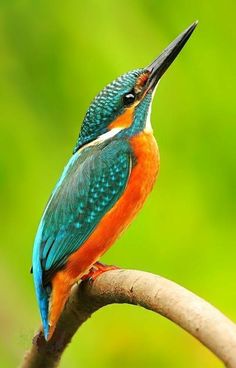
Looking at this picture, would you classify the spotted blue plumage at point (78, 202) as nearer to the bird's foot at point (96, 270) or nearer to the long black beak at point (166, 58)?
the bird's foot at point (96, 270)

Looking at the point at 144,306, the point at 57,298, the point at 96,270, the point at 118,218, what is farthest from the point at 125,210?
Result: the point at 144,306

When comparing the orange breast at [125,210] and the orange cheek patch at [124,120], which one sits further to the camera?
the orange cheek patch at [124,120]

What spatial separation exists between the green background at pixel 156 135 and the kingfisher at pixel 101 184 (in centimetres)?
3

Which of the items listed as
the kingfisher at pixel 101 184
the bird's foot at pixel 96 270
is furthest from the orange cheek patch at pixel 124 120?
the bird's foot at pixel 96 270

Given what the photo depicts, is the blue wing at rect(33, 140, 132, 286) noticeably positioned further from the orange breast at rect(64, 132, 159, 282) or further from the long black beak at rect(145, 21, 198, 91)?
the long black beak at rect(145, 21, 198, 91)

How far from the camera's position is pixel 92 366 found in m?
1.90

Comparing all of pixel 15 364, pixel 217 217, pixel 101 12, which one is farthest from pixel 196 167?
pixel 15 364

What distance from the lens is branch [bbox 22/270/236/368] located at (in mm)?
1089

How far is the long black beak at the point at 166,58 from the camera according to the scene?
6.06ft

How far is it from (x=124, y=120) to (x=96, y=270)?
312 mm

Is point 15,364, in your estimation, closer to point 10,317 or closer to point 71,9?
point 10,317

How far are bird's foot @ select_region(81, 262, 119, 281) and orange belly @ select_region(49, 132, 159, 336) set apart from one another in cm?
1

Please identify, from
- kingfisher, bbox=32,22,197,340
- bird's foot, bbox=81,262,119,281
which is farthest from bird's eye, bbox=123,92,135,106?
bird's foot, bbox=81,262,119,281

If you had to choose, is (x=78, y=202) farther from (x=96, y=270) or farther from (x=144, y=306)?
(x=144, y=306)
